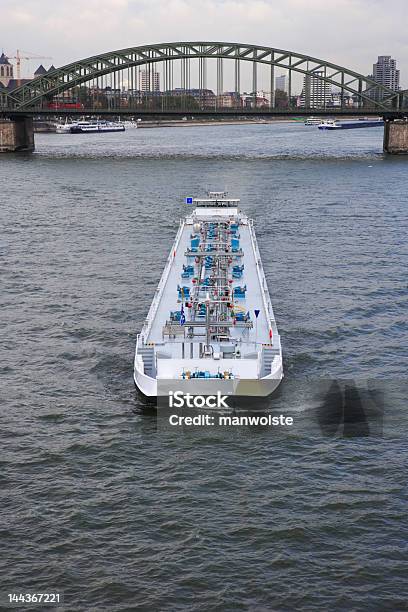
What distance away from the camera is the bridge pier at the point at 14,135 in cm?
14712

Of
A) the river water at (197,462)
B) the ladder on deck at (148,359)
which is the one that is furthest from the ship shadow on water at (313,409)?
the ladder on deck at (148,359)

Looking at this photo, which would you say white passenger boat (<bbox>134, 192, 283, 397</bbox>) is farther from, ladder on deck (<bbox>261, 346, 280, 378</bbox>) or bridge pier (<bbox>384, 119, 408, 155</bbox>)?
bridge pier (<bbox>384, 119, 408, 155</bbox>)

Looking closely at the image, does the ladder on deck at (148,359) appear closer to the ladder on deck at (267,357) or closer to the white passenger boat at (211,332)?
the white passenger boat at (211,332)

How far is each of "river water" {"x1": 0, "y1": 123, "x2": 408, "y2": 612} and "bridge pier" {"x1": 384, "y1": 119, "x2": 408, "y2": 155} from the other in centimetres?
8808

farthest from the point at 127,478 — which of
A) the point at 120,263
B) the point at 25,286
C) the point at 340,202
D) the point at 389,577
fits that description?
the point at 340,202

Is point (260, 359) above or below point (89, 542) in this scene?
above

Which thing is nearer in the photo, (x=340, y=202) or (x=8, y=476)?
(x=8, y=476)

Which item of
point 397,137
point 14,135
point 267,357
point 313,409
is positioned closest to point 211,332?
point 267,357

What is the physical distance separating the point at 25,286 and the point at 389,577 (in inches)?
1274

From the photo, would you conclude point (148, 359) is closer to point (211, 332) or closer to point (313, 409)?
point (211, 332)

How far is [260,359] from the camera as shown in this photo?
99.6 feet

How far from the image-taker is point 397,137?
141375 mm

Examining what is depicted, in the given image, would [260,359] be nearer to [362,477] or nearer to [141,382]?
[141,382]

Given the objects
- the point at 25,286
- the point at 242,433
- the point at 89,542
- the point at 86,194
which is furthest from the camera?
the point at 86,194
